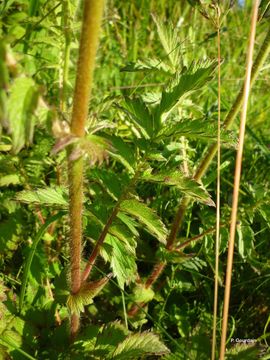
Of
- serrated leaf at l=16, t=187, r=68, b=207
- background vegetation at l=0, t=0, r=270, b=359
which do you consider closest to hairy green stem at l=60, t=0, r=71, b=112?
background vegetation at l=0, t=0, r=270, b=359

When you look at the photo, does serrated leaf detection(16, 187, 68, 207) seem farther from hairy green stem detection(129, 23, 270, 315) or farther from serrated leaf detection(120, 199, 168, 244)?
hairy green stem detection(129, 23, 270, 315)

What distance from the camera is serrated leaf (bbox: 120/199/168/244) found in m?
1.33

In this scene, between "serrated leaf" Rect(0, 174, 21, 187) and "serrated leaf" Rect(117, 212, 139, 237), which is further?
"serrated leaf" Rect(0, 174, 21, 187)

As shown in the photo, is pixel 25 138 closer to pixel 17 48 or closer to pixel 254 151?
pixel 17 48

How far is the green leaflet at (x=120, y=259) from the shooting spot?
1410mm

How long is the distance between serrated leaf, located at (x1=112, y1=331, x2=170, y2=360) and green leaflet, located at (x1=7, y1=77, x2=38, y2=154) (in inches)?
33.2

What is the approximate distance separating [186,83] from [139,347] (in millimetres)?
810

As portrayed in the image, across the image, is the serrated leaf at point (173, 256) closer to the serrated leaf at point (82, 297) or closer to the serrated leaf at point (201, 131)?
the serrated leaf at point (82, 297)

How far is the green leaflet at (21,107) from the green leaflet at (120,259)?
667 mm

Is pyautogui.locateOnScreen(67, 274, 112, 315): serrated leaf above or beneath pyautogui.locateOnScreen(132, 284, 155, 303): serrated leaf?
above

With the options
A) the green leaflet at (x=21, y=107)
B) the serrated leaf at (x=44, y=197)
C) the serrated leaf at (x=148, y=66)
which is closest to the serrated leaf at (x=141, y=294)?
the serrated leaf at (x=44, y=197)

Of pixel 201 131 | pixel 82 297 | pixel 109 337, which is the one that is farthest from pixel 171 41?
pixel 109 337

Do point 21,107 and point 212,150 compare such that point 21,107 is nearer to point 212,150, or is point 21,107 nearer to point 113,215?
point 113,215

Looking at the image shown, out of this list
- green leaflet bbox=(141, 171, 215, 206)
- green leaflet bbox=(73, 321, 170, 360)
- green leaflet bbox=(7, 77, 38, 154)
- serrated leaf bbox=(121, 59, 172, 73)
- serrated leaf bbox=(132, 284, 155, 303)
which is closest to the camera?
green leaflet bbox=(7, 77, 38, 154)
